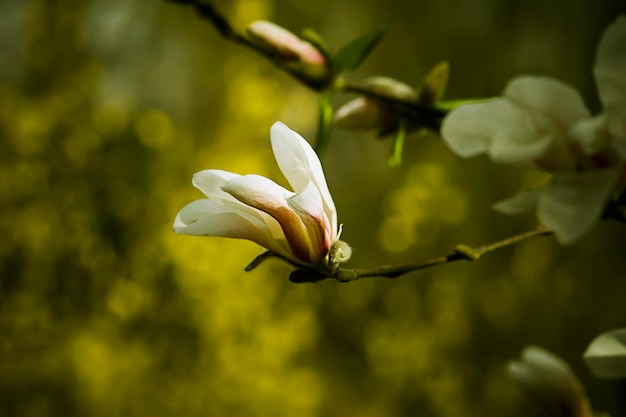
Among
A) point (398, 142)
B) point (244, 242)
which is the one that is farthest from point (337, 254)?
point (244, 242)

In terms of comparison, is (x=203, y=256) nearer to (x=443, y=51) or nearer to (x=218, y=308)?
(x=218, y=308)

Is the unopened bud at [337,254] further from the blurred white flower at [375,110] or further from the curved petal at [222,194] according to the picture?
the blurred white flower at [375,110]

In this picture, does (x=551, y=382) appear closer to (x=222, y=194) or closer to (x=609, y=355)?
(x=609, y=355)

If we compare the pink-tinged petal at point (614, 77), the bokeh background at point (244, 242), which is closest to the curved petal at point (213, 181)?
the pink-tinged petal at point (614, 77)

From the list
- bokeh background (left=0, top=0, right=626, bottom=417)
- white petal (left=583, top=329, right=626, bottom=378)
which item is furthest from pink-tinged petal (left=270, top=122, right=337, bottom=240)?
bokeh background (left=0, top=0, right=626, bottom=417)

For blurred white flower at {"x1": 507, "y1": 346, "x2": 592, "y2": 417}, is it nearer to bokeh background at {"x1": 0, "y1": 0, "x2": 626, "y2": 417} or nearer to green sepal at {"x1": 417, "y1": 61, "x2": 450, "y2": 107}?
green sepal at {"x1": 417, "y1": 61, "x2": 450, "y2": 107}

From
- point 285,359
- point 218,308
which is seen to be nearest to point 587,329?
point 285,359
